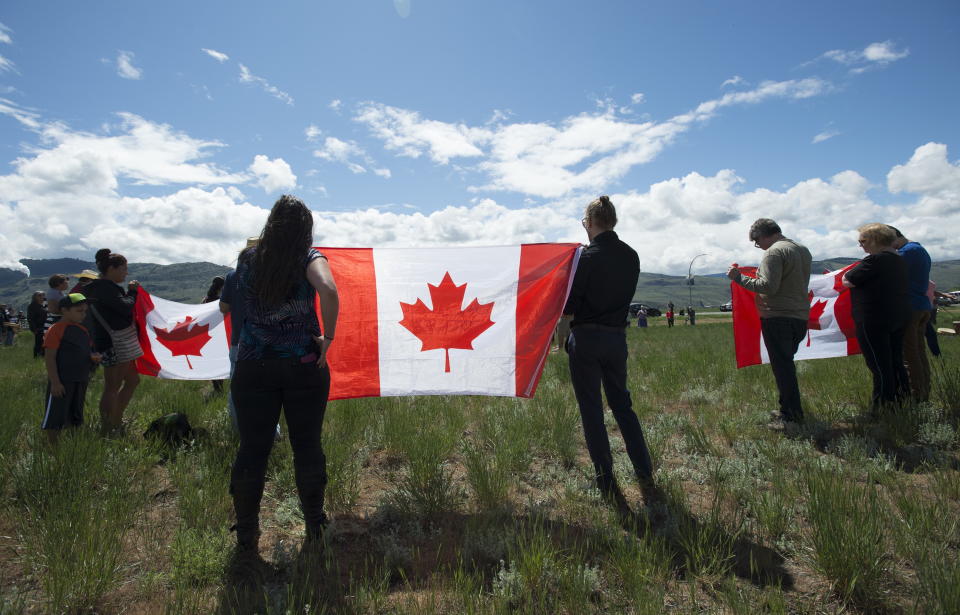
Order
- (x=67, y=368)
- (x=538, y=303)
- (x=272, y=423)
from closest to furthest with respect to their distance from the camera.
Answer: (x=272, y=423)
(x=538, y=303)
(x=67, y=368)

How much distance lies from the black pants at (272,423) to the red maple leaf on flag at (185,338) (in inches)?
149


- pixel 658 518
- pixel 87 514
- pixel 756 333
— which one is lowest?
pixel 658 518

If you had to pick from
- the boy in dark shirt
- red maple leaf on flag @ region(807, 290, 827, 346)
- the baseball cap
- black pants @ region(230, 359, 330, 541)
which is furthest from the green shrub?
the baseball cap

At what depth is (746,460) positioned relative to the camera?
423 centimetres

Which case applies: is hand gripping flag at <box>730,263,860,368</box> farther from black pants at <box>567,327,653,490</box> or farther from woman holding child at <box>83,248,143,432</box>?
woman holding child at <box>83,248,143,432</box>

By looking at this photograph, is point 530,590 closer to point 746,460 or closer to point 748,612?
point 748,612

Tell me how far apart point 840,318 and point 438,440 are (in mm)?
5525

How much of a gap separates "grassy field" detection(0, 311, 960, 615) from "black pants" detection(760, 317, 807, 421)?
292mm

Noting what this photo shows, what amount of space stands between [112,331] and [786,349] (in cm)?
683

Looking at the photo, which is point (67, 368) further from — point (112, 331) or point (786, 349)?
point (786, 349)

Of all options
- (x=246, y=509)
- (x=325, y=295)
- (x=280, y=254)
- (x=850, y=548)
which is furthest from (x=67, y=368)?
(x=850, y=548)

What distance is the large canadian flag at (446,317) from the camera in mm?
4258

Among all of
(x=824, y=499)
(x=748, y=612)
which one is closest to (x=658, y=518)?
(x=824, y=499)

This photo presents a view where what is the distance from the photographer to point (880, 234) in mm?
4996
